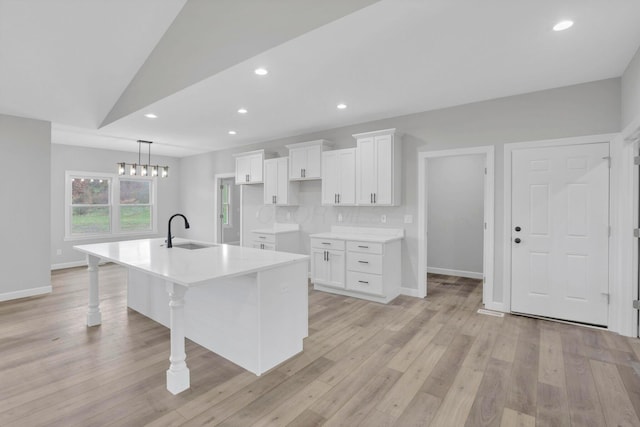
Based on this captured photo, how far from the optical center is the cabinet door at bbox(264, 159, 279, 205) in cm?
571

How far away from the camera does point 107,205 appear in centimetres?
720

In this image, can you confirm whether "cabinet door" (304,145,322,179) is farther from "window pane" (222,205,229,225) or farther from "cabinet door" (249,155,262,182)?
"window pane" (222,205,229,225)

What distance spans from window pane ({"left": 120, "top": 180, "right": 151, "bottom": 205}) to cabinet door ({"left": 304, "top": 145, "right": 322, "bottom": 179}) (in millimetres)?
4895

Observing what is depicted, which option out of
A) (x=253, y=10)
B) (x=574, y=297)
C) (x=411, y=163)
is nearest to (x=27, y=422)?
(x=253, y=10)

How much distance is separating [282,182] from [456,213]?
10.6 ft

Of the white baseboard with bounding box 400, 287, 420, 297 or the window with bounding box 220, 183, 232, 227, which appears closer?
the white baseboard with bounding box 400, 287, 420, 297

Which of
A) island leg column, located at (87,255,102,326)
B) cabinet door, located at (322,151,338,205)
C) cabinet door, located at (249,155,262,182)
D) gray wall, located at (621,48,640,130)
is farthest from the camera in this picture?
cabinet door, located at (249,155,262,182)

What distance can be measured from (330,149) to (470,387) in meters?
3.85

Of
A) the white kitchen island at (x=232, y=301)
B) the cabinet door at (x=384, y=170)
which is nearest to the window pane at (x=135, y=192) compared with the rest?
the white kitchen island at (x=232, y=301)

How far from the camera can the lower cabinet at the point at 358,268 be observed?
415 centimetres

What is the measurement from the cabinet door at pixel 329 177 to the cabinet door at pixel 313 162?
0.37 ft

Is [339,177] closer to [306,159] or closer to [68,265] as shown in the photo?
[306,159]

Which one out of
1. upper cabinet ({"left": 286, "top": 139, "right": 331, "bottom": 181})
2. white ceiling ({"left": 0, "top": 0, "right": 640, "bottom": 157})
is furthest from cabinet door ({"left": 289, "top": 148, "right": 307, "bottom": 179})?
white ceiling ({"left": 0, "top": 0, "right": 640, "bottom": 157})

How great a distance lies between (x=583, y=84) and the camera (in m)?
3.32
